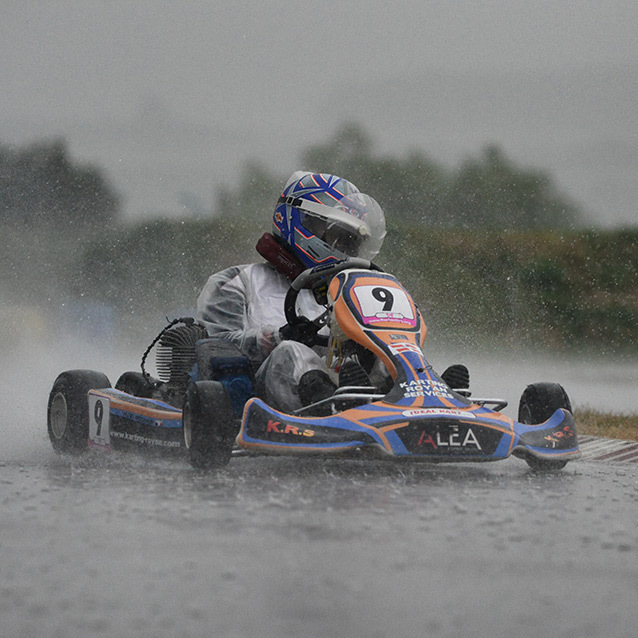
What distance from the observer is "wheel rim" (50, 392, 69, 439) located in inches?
239

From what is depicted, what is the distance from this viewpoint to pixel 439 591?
2.50m

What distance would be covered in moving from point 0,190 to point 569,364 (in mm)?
7264

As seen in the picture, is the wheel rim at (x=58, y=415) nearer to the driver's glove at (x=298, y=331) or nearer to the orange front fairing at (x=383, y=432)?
the driver's glove at (x=298, y=331)

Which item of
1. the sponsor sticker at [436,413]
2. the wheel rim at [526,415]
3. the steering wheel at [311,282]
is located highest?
the steering wheel at [311,282]

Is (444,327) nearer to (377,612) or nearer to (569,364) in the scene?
(569,364)

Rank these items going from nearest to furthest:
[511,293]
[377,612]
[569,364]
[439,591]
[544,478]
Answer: [377,612] → [439,591] → [544,478] → [569,364] → [511,293]

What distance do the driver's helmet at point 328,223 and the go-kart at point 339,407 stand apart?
46 centimetres

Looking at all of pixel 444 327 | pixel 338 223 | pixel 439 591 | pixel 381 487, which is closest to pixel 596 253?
pixel 444 327

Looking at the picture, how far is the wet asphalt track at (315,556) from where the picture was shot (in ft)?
7.45

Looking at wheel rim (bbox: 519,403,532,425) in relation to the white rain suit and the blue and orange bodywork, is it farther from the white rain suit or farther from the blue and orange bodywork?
the white rain suit

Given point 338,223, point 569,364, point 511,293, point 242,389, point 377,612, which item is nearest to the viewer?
point 377,612

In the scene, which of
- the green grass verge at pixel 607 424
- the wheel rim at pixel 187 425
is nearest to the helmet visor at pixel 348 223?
the wheel rim at pixel 187 425

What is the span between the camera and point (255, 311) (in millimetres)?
5750

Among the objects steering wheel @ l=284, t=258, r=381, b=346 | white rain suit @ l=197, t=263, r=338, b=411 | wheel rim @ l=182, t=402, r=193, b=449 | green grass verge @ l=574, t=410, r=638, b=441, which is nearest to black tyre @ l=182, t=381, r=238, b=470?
wheel rim @ l=182, t=402, r=193, b=449
